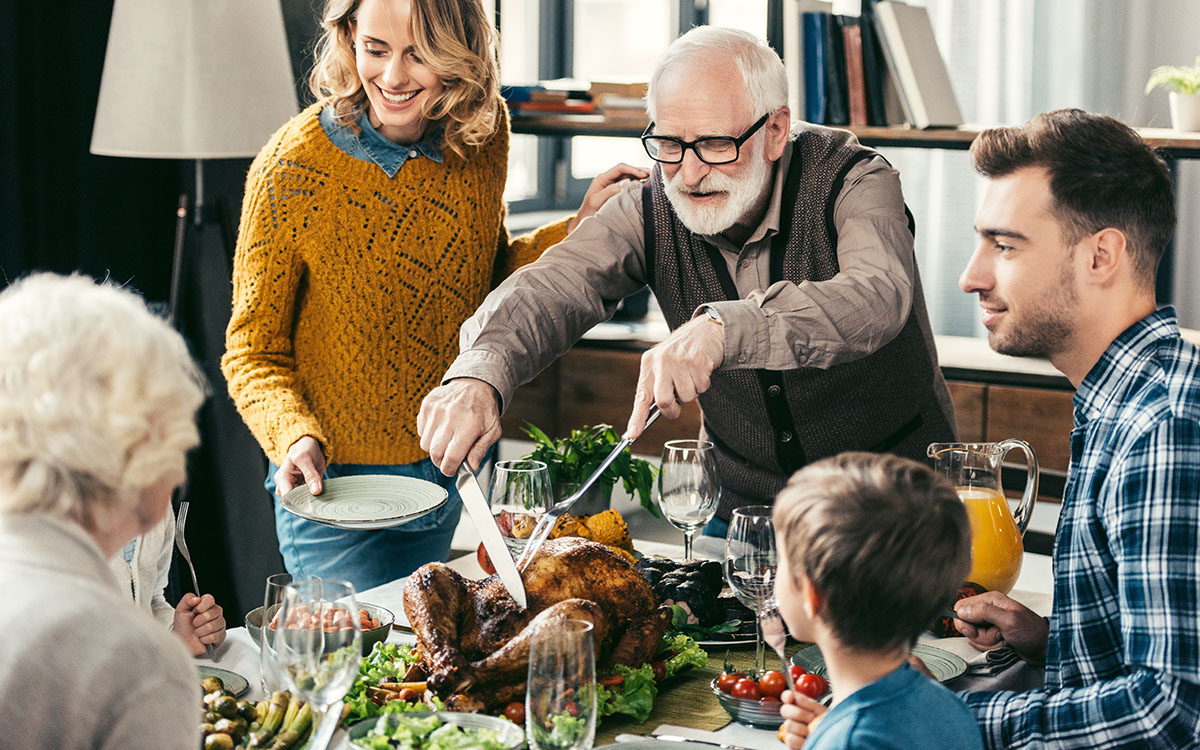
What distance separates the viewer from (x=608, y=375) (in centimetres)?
404

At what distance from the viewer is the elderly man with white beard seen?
1.92 m

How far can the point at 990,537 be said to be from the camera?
1.82 meters

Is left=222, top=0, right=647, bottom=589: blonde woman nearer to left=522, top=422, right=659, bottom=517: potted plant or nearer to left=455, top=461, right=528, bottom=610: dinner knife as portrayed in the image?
left=522, top=422, right=659, bottom=517: potted plant

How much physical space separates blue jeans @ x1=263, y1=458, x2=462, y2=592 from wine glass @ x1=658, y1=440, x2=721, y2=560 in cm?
63

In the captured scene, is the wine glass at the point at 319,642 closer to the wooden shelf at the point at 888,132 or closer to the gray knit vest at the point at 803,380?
the gray knit vest at the point at 803,380

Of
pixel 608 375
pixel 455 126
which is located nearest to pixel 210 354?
pixel 608 375

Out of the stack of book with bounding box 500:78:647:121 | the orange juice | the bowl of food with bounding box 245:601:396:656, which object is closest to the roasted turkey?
the bowl of food with bounding box 245:601:396:656

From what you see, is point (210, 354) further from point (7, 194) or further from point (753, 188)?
point (753, 188)

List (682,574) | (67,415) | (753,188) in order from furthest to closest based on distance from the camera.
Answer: (753,188) < (682,574) < (67,415)

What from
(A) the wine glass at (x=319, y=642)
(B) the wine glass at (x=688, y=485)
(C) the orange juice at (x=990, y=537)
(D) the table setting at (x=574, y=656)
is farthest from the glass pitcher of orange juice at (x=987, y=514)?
(A) the wine glass at (x=319, y=642)

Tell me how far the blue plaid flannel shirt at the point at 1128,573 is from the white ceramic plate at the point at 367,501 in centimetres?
87

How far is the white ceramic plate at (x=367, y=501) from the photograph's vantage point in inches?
75.4

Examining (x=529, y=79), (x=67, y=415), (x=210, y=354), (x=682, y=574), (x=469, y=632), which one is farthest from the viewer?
(x=529, y=79)

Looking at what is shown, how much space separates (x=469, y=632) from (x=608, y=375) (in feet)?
8.03
